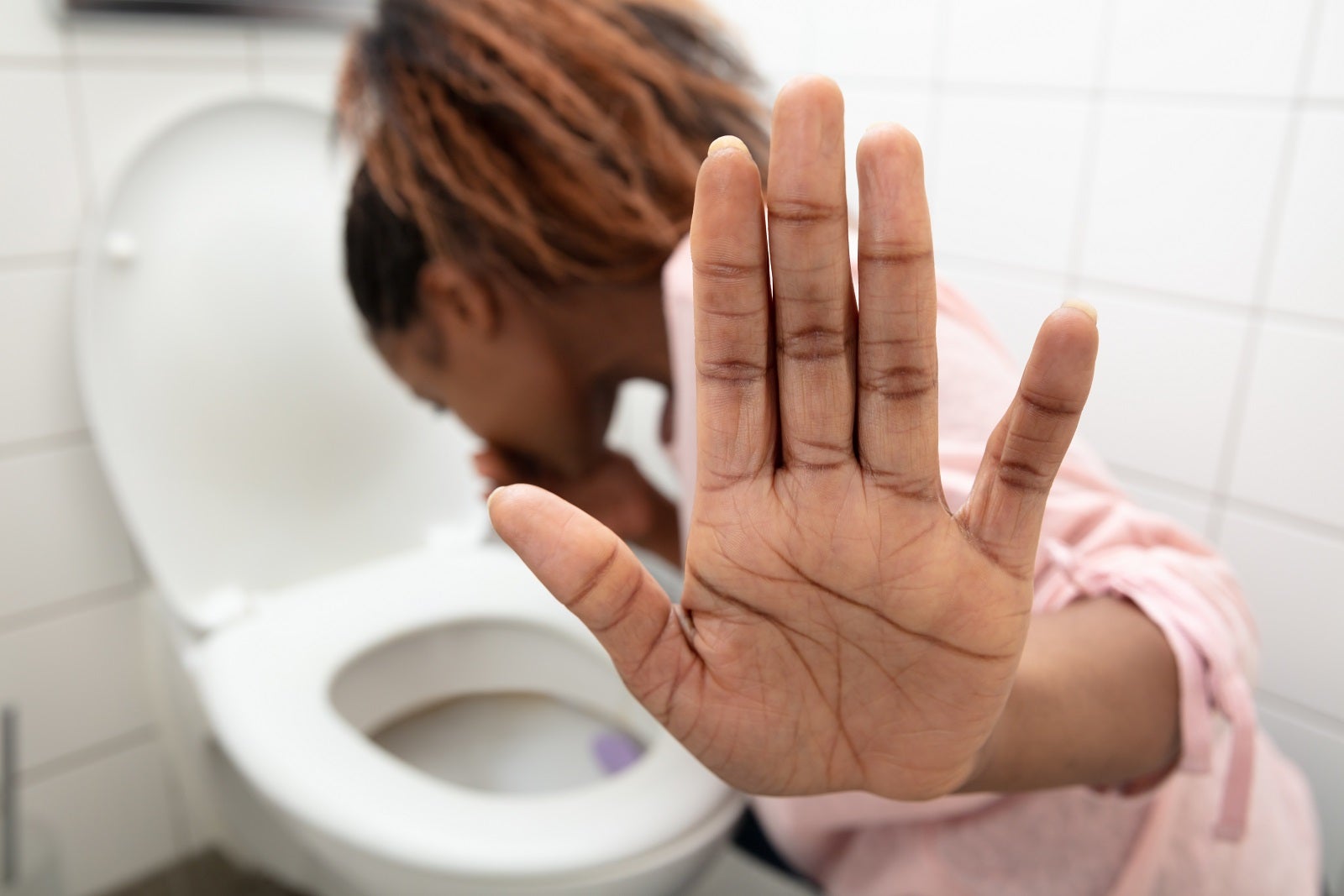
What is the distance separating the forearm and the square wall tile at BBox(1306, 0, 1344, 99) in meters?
0.37

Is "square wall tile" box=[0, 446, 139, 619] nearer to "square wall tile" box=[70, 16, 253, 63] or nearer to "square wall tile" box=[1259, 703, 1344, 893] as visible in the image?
"square wall tile" box=[70, 16, 253, 63]

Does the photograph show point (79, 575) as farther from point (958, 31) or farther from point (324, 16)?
point (958, 31)

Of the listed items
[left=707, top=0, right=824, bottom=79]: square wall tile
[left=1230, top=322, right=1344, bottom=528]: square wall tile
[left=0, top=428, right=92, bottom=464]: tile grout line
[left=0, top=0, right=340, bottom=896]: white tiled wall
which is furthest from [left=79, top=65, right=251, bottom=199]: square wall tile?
[left=1230, top=322, right=1344, bottom=528]: square wall tile

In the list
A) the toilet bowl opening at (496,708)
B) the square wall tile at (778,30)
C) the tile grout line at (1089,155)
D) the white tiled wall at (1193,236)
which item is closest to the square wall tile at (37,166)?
the toilet bowl opening at (496,708)

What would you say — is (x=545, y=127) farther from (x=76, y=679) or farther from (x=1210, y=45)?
(x=76, y=679)

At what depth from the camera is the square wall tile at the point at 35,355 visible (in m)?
0.73

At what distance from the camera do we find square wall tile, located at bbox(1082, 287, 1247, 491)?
0.63 meters

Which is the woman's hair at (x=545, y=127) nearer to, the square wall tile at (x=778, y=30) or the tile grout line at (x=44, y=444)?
the square wall tile at (x=778, y=30)

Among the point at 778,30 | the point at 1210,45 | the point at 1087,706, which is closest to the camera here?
the point at 1087,706

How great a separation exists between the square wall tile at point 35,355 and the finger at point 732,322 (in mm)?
681

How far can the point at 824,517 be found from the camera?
10.1 inches

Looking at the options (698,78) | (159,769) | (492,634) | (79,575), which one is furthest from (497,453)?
(159,769)

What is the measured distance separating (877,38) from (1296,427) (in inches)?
16.2

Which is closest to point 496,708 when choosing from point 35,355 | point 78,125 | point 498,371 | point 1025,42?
point 498,371
